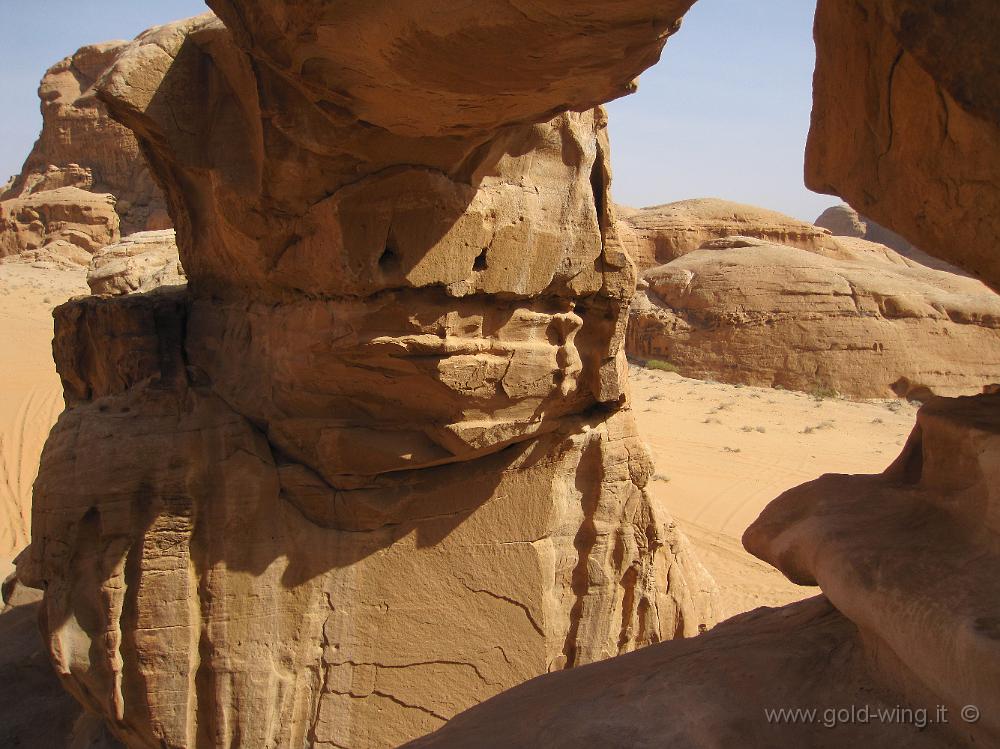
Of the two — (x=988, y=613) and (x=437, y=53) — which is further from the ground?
(x=437, y=53)

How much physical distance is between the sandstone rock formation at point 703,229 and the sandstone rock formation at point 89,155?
1375 cm

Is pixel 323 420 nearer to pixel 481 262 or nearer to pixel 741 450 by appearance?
pixel 481 262

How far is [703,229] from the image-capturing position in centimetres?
2111

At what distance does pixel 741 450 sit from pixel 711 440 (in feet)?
1.90

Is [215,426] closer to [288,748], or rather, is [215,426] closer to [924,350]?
[288,748]

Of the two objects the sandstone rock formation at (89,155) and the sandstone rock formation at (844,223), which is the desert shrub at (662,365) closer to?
the sandstone rock formation at (89,155)

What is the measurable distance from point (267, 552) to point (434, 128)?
2221mm

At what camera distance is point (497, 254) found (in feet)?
11.7

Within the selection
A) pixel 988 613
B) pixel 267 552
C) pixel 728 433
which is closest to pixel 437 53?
pixel 988 613

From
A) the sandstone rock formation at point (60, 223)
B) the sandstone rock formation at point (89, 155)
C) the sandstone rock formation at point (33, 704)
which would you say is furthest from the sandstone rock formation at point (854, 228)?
the sandstone rock formation at point (33, 704)

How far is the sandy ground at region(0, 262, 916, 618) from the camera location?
8258mm

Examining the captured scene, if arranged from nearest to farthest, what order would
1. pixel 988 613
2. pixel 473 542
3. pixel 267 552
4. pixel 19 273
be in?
pixel 988 613, pixel 267 552, pixel 473 542, pixel 19 273

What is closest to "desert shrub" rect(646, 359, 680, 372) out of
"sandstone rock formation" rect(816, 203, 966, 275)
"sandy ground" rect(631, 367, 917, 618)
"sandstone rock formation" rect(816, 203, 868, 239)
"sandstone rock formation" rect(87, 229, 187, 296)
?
"sandy ground" rect(631, 367, 917, 618)

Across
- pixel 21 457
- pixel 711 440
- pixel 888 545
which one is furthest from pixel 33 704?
pixel 711 440
